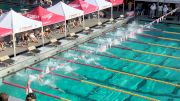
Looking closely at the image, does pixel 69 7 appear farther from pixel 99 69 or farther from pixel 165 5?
pixel 165 5

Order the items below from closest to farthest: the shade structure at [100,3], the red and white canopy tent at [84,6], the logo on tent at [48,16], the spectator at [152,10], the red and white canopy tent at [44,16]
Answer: the red and white canopy tent at [44,16]
the logo on tent at [48,16]
the red and white canopy tent at [84,6]
the shade structure at [100,3]
the spectator at [152,10]

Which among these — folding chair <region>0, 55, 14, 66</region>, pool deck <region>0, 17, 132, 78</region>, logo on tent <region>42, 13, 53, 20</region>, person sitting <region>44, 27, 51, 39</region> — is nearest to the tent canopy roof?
folding chair <region>0, 55, 14, 66</region>

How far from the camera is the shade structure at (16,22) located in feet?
58.5

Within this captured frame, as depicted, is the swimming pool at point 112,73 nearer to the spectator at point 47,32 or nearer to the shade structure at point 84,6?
the shade structure at point 84,6

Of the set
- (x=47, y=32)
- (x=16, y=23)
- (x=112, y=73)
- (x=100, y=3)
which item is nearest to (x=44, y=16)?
(x=16, y=23)

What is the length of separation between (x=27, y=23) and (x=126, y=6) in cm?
1481

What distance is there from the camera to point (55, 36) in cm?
2248

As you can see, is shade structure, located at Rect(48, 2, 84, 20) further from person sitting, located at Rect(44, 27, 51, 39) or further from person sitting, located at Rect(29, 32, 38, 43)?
person sitting, located at Rect(29, 32, 38, 43)

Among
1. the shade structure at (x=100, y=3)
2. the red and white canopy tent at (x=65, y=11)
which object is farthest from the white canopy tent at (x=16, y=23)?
the shade structure at (x=100, y=3)

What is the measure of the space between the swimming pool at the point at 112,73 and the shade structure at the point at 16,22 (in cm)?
227

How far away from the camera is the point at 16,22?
18.1m

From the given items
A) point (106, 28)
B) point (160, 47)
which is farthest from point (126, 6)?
point (160, 47)

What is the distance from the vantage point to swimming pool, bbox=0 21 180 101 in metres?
14.8

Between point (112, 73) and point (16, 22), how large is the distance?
6.32 metres
